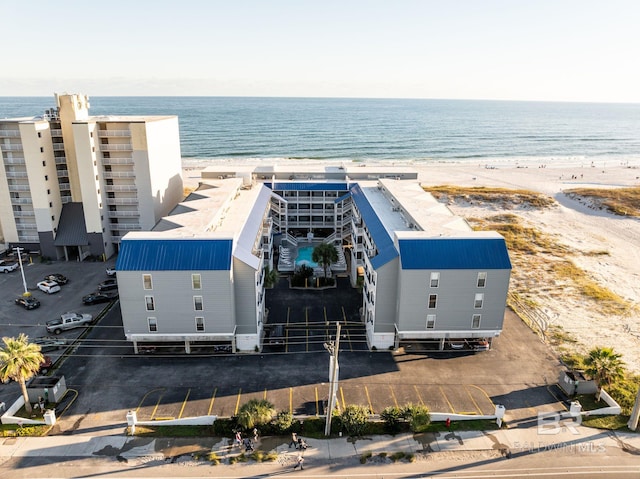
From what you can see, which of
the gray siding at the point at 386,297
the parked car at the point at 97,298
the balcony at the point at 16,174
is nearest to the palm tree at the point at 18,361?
the parked car at the point at 97,298

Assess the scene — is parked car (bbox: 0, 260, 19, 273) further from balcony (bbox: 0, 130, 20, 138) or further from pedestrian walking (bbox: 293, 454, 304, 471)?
pedestrian walking (bbox: 293, 454, 304, 471)

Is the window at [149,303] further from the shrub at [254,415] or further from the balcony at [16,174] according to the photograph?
the balcony at [16,174]

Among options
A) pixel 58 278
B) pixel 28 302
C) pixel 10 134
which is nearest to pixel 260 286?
pixel 28 302

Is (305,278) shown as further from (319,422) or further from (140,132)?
(140,132)

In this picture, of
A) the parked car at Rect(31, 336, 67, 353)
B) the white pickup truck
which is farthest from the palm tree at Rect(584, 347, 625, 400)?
the white pickup truck

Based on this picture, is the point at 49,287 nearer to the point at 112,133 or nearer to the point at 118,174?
the point at 118,174

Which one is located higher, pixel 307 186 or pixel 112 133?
pixel 112 133

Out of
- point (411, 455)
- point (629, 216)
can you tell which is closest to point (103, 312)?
point (411, 455)
